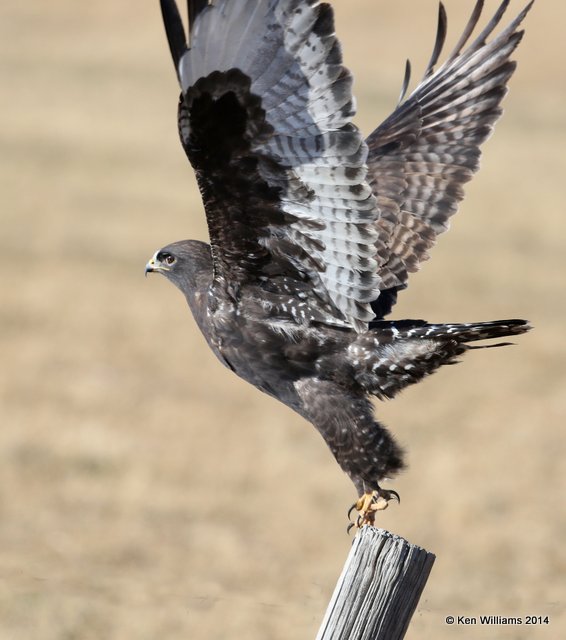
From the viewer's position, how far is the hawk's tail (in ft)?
17.4

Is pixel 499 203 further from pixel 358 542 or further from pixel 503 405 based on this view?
pixel 358 542

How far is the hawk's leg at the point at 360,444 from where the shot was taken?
544cm

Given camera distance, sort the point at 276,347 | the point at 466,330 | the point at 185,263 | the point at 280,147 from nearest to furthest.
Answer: the point at 280,147
the point at 466,330
the point at 276,347
the point at 185,263

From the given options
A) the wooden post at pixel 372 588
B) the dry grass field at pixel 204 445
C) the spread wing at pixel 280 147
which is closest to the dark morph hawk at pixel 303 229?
the spread wing at pixel 280 147

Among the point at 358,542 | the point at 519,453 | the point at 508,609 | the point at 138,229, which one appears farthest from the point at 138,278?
the point at 358,542

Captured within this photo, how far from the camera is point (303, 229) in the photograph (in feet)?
17.5

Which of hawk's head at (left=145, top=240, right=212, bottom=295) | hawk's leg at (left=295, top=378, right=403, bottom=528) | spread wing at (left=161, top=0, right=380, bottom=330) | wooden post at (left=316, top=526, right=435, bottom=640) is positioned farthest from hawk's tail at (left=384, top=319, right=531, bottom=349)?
wooden post at (left=316, top=526, right=435, bottom=640)

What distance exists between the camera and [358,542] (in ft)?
15.1

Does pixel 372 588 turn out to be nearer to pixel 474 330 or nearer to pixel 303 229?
pixel 474 330

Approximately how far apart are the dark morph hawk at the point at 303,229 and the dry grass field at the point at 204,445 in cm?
146

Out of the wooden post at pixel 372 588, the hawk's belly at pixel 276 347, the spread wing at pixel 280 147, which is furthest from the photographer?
the hawk's belly at pixel 276 347

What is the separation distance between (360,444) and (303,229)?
3.11 ft

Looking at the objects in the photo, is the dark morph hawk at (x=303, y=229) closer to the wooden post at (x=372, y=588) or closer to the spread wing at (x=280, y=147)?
the spread wing at (x=280, y=147)

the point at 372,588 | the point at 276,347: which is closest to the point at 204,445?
the point at 276,347
